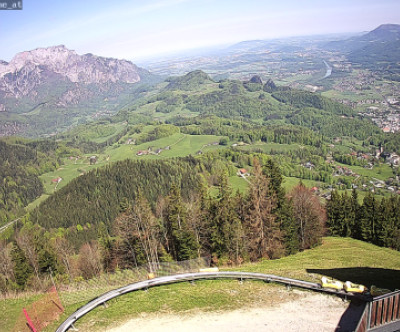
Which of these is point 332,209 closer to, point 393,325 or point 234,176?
point 393,325

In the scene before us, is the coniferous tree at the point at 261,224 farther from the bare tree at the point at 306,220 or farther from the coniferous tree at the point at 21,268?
the coniferous tree at the point at 21,268

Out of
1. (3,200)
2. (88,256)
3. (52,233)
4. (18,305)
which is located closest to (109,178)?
(52,233)

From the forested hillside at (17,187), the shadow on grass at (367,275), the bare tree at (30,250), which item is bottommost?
the forested hillside at (17,187)

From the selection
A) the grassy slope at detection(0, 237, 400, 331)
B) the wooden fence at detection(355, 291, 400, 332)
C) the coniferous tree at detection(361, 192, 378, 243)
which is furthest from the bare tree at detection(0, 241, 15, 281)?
the coniferous tree at detection(361, 192, 378, 243)

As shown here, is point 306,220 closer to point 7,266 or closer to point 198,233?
point 198,233

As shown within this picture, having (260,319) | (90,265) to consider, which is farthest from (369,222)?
(90,265)

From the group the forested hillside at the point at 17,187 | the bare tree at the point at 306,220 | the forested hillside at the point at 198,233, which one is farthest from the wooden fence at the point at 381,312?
the forested hillside at the point at 17,187
